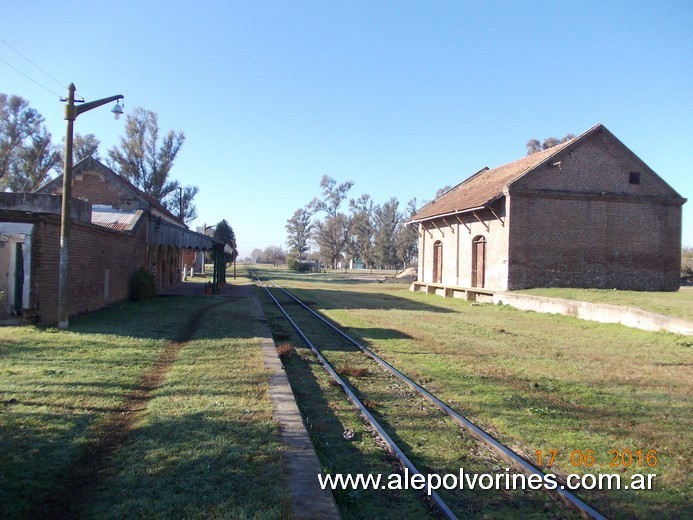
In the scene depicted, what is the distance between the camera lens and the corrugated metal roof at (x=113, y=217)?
21062 millimetres

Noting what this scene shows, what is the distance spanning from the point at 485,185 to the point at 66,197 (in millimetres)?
22979

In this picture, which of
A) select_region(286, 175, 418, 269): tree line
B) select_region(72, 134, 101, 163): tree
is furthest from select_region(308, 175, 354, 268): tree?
select_region(72, 134, 101, 163): tree

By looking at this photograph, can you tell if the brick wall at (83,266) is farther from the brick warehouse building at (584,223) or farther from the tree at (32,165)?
the tree at (32,165)

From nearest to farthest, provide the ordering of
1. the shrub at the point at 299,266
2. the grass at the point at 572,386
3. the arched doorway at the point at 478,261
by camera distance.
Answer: the grass at the point at 572,386, the arched doorway at the point at 478,261, the shrub at the point at 299,266

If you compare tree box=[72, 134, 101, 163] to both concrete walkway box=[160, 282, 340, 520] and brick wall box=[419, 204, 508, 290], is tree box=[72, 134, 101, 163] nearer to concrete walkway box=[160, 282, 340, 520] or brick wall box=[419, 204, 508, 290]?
brick wall box=[419, 204, 508, 290]

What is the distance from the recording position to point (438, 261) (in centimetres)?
3194

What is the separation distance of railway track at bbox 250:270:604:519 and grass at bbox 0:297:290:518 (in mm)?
1250

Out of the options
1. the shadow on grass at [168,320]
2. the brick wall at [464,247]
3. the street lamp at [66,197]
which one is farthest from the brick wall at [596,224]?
the street lamp at [66,197]

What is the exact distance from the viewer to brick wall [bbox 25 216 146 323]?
36.7 feet

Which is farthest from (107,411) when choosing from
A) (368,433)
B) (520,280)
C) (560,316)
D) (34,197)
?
(520,280)

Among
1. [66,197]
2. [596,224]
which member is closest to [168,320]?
[66,197]

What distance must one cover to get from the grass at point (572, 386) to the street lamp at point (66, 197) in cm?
698

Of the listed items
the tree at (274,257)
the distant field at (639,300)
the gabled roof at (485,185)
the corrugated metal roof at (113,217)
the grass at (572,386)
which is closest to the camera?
the grass at (572,386)

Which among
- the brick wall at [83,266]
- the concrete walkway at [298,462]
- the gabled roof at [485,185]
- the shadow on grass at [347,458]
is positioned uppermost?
the gabled roof at [485,185]
